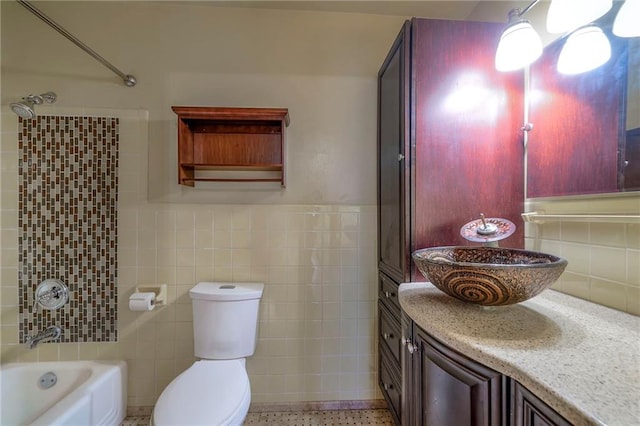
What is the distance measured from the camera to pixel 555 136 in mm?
1072

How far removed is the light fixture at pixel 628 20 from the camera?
0.78 metres

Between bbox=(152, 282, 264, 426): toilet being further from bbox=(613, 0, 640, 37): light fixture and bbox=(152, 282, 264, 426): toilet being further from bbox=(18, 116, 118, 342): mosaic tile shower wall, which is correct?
bbox=(613, 0, 640, 37): light fixture

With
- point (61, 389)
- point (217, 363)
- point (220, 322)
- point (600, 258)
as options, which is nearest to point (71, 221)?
point (61, 389)

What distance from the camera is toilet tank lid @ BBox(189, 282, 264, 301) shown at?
4.54 ft

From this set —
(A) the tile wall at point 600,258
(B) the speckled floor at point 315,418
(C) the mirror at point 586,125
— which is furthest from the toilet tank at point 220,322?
(C) the mirror at point 586,125

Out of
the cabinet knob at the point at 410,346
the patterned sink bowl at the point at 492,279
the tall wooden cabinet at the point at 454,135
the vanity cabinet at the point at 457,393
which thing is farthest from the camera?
the tall wooden cabinet at the point at 454,135

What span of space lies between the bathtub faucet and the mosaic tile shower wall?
0.03 meters

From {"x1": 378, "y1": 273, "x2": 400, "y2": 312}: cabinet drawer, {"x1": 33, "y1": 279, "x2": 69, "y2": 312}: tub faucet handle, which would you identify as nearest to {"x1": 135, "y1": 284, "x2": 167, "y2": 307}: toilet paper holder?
{"x1": 33, "y1": 279, "x2": 69, "y2": 312}: tub faucet handle

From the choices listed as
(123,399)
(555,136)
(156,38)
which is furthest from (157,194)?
(555,136)

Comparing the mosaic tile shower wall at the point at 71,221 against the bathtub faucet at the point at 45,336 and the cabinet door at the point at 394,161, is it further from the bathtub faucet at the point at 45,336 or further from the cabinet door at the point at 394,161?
the cabinet door at the point at 394,161

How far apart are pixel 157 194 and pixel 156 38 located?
3.12 feet

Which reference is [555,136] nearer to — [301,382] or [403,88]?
[403,88]

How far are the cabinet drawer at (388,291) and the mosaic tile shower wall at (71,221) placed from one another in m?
1.60

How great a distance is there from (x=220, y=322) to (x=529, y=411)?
130 centimetres
